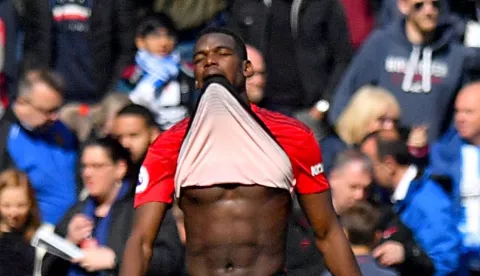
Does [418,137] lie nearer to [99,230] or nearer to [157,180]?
[99,230]

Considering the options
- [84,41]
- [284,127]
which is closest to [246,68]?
[284,127]

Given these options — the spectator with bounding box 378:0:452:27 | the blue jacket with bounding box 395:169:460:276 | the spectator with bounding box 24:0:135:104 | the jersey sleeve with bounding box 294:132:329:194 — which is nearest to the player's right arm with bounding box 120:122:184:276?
the jersey sleeve with bounding box 294:132:329:194

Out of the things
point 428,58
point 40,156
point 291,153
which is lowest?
point 40,156

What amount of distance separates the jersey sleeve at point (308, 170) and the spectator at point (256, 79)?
2796 millimetres

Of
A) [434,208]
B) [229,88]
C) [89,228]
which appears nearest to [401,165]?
[434,208]

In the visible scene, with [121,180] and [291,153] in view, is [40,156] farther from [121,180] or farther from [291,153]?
[291,153]

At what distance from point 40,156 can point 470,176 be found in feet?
8.90

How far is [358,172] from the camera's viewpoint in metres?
8.91

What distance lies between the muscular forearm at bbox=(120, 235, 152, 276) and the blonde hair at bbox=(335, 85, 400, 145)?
3105 mm

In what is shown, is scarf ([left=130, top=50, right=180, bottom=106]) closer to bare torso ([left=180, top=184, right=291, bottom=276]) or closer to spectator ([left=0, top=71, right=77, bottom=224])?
spectator ([left=0, top=71, right=77, bottom=224])

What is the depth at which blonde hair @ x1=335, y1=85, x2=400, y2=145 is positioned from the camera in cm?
977

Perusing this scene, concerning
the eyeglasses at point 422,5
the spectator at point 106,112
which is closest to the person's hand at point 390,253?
the eyeglasses at point 422,5

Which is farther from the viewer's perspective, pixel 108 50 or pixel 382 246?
pixel 108 50

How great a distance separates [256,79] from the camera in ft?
32.5
